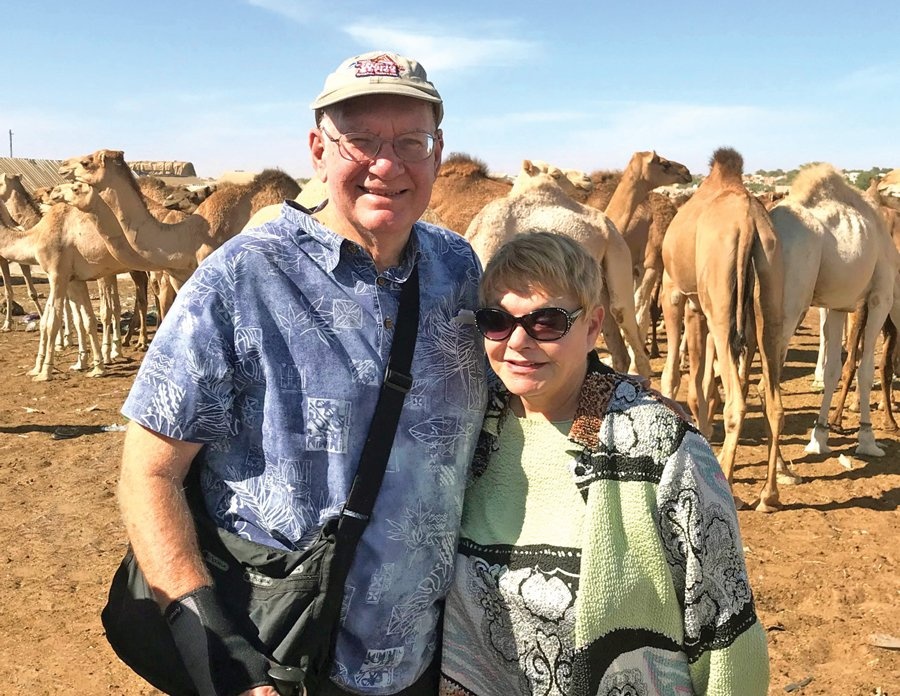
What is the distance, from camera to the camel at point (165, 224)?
39.0ft

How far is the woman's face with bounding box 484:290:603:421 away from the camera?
2209mm

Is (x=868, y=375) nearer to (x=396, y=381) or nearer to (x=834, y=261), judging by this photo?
(x=834, y=261)

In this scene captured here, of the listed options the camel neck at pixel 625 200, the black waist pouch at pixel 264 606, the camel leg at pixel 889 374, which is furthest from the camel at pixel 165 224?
the black waist pouch at pixel 264 606

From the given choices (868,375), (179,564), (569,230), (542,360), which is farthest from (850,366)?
(179,564)

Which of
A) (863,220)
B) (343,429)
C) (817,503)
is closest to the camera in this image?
(343,429)

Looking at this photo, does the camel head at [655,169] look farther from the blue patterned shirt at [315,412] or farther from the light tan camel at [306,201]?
the blue patterned shirt at [315,412]

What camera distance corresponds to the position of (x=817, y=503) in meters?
7.07

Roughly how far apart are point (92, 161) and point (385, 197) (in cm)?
1105

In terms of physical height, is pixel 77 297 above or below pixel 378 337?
below

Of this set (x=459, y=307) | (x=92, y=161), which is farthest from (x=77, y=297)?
(x=459, y=307)

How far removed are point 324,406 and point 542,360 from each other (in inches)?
23.9

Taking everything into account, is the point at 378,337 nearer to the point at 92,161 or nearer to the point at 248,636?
the point at 248,636

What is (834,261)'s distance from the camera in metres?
8.03

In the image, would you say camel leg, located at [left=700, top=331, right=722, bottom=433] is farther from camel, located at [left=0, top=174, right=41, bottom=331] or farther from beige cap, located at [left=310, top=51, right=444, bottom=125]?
camel, located at [left=0, top=174, right=41, bottom=331]
